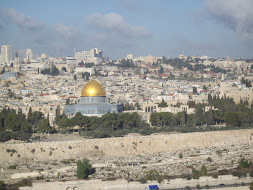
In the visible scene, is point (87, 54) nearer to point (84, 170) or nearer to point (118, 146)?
point (118, 146)

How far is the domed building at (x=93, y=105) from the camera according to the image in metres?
57.5

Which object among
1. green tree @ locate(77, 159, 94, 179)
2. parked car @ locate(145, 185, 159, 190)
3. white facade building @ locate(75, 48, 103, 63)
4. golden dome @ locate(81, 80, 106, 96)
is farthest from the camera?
white facade building @ locate(75, 48, 103, 63)

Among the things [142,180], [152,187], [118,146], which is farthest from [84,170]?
[118,146]

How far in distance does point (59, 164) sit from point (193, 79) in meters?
84.5

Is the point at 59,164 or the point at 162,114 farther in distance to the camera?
the point at 162,114

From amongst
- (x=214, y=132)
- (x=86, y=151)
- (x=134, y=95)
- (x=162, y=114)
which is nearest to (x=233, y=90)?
(x=134, y=95)

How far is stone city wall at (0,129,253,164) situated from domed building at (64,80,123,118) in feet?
47.3

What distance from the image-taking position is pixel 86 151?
41062mm

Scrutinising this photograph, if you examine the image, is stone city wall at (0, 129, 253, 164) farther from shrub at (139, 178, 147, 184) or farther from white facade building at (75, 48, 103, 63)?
white facade building at (75, 48, 103, 63)

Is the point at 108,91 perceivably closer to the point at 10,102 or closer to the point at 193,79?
the point at 10,102

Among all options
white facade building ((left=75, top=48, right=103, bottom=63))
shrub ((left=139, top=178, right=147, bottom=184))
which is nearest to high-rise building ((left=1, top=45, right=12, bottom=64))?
white facade building ((left=75, top=48, right=103, bottom=63))

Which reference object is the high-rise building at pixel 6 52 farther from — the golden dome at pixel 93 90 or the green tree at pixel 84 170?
the green tree at pixel 84 170

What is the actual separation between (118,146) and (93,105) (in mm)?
16009

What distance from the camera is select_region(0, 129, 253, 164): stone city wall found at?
39.4m
